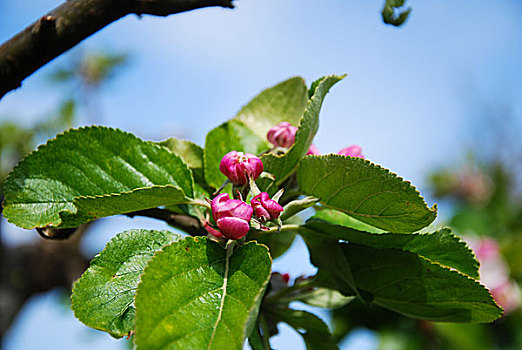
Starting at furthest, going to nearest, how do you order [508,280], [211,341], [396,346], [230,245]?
[508,280], [396,346], [230,245], [211,341]

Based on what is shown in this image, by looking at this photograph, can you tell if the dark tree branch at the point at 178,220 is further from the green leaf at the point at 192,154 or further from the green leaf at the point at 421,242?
the green leaf at the point at 421,242

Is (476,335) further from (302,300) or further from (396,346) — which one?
(302,300)

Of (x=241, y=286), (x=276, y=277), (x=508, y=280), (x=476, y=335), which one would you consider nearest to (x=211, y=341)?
(x=241, y=286)

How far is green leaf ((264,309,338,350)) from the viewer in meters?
0.81

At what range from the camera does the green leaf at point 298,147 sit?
68cm

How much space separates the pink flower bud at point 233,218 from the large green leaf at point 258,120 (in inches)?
7.7

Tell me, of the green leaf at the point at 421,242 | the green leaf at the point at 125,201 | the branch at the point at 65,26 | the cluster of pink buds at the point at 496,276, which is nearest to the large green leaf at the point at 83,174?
the green leaf at the point at 125,201

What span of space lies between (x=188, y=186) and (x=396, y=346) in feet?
5.42

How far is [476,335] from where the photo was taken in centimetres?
212

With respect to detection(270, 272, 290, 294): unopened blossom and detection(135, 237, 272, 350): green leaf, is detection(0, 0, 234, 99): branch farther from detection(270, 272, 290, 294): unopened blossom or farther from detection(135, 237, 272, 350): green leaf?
detection(270, 272, 290, 294): unopened blossom

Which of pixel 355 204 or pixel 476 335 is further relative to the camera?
pixel 476 335

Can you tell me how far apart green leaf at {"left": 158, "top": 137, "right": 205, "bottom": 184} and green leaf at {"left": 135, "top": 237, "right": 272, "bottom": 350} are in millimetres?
232

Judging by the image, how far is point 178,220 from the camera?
0.79 meters

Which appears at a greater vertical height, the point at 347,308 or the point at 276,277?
the point at 276,277
